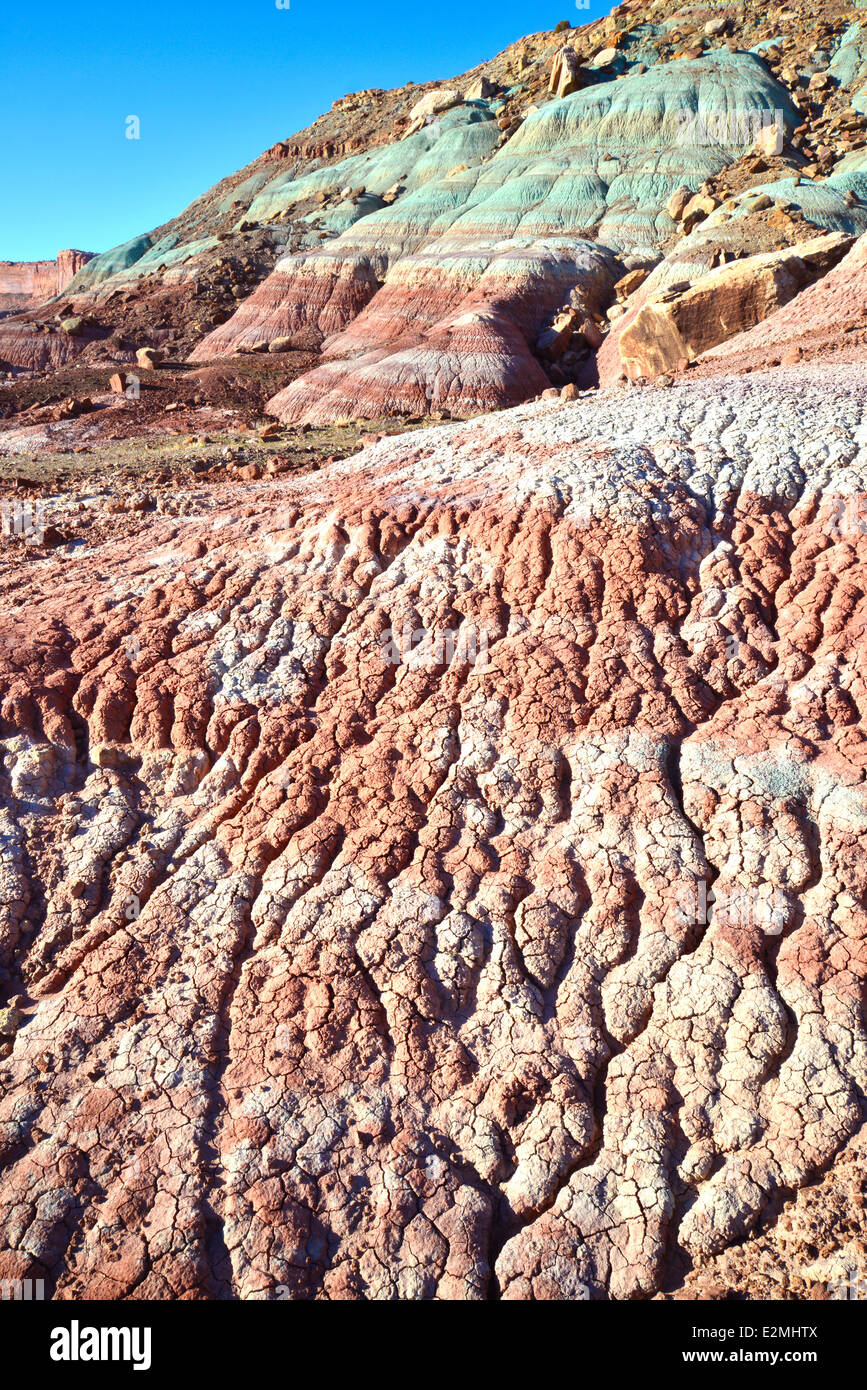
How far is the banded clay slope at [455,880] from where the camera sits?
278cm

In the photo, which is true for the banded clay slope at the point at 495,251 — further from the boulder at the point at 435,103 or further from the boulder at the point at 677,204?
the boulder at the point at 435,103

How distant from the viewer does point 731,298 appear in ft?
39.8

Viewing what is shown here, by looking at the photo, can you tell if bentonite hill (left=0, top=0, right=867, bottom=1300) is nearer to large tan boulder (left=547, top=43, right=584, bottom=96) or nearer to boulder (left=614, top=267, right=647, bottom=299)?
boulder (left=614, top=267, right=647, bottom=299)

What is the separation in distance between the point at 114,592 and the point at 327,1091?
3296mm

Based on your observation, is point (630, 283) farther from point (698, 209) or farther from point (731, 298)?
point (731, 298)

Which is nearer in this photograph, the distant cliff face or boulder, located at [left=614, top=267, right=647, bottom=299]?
boulder, located at [left=614, top=267, right=647, bottom=299]

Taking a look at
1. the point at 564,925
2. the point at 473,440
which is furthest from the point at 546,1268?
the point at 473,440

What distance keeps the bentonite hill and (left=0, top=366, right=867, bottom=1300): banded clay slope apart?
0.05ft

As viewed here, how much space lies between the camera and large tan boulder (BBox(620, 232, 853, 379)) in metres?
12.0

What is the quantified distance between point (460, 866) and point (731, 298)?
11.8 meters

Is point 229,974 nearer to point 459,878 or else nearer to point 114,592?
point 459,878

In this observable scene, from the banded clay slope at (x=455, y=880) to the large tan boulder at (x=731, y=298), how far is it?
8.00 metres

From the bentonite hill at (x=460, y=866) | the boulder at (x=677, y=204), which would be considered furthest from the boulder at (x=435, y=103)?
the bentonite hill at (x=460, y=866)

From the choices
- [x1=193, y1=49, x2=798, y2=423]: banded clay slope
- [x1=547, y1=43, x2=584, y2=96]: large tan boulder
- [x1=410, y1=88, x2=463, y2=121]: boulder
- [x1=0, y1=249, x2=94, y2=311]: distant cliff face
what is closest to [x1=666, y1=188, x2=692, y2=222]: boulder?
[x1=193, y1=49, x2=798, y2=423]: banded clay slope
